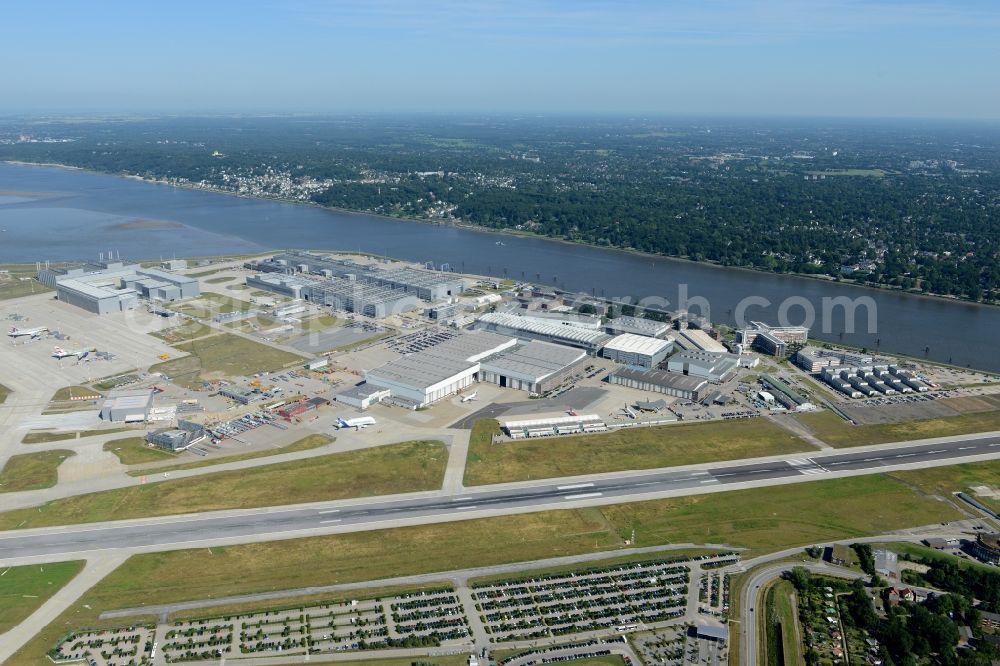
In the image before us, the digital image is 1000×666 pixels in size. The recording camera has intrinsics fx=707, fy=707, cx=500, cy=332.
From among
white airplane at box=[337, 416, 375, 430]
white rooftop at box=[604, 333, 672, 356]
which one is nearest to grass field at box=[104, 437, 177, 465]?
white airplane at box=[337, 416, 375, 430]

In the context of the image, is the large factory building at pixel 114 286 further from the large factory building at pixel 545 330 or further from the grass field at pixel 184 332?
the large factory building at pixel 545 330

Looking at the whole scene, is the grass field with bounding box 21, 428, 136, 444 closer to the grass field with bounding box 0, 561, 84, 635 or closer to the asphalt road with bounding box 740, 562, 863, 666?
the grass field with bounding box 0, 561, 84, 635

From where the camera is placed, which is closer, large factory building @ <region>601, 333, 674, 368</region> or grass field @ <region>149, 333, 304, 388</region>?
grass field @ <region>149, 333, 304, 388</region>

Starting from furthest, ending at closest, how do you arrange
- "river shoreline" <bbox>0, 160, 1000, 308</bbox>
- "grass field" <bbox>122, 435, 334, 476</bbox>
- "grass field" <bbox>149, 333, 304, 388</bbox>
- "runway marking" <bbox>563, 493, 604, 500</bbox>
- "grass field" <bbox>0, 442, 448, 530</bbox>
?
"river shoreline" <bbox>0, 160, 1000, 308</bbox> → "grass field" <bbox>149, 333, 304, 388</bbox> → "grass field" <bbox>122, 435, 334, 476</bbox> → "runway marking" <bbox>563, 493, 604, 500</bbox> → "grass field" <bbox>0, 442, 448, 530</bbox>

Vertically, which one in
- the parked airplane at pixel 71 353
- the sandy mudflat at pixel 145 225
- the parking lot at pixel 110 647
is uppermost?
the sandy mudflat at pixel 145 225

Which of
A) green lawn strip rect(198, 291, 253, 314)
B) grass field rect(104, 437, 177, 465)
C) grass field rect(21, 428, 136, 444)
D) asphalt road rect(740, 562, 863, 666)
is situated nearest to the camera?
asphalt road rect(740, 562, 863, 666)

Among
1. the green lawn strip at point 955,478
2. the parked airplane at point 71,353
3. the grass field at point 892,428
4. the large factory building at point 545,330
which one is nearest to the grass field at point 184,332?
the parked airplane at point 71,353

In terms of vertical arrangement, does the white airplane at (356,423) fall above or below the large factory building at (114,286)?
below
